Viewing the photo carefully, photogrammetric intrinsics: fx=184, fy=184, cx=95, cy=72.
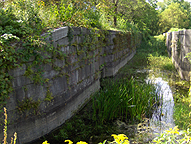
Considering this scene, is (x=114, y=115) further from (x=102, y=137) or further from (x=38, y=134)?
(x=38, y=134)

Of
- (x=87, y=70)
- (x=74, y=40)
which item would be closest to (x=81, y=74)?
(x=87, y=70)

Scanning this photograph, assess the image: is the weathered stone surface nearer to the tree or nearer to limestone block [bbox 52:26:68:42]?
limestone block [bbox 52:26:68:42]

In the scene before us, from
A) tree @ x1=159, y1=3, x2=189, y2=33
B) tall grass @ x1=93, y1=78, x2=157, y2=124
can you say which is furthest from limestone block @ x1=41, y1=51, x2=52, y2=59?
tree @ x1=159, y1=3, x2=189, y2=33

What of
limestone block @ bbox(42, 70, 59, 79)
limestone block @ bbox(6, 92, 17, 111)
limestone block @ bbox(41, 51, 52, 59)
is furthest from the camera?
limestone block @ bbox(42, 70, 59, 79)

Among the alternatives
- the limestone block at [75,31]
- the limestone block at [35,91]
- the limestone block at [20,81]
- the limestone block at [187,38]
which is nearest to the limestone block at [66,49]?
the limestone block at [75,31]

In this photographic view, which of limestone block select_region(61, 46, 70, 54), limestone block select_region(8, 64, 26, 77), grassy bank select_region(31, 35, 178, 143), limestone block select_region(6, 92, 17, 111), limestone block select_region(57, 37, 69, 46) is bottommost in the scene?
grassy bank select_region(31, 35, 178, 143)

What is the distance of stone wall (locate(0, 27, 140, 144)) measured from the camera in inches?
133

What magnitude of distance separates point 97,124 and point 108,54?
495 centimetres

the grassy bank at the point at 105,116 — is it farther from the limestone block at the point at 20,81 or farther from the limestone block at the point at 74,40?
the limestone block at the point at 74,40

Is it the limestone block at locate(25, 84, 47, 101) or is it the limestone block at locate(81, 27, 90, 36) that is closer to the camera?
the limestone block at locate(25, 84, 47, 101)

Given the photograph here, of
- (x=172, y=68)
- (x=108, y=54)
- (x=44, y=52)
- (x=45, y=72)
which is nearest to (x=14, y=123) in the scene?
(x=45, y=72)

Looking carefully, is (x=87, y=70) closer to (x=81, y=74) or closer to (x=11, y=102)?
(x=81, y=74)

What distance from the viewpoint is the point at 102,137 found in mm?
3982

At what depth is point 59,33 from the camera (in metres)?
4.13
